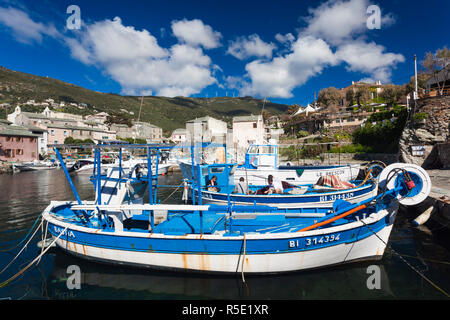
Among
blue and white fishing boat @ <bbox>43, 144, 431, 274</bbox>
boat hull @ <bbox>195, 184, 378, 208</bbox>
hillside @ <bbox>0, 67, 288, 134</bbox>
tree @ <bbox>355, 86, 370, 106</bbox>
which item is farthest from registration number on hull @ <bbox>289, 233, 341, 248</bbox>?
hillside @ <bbox>0, 67, 288, 134</bbox>

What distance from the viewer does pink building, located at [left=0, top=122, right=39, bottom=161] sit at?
3791cm

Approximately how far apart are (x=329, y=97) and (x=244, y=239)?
57928 millimetres

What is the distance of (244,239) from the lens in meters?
5.53

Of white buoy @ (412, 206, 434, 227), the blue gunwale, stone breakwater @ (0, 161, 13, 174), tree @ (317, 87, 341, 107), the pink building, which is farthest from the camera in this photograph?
tree @ (317, 87, 341, 107)

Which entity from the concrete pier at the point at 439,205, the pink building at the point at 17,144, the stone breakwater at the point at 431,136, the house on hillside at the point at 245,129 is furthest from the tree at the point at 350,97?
the pink building at the point at 17,144

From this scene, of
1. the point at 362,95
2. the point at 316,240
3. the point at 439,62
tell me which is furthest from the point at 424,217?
the point at 362,95

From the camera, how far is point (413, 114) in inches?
803

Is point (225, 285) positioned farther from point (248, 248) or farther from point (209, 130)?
point (209, 130)

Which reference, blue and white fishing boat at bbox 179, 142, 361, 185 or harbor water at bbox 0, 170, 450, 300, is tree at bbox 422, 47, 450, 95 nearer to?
blue and white fishing boat at bbox 179, 142, 361, 185

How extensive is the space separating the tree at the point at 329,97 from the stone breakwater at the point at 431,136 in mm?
34809

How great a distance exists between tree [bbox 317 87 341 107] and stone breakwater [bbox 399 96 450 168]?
34809 mm

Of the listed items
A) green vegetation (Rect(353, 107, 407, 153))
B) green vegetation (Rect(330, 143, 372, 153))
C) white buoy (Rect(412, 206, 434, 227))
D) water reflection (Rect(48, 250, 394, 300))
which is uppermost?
green vegetation (Rect(353, 107, 407, 153))

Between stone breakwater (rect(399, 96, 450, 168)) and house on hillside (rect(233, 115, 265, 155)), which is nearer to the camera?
stone breakwater (rect(399, 96, 450, 168))

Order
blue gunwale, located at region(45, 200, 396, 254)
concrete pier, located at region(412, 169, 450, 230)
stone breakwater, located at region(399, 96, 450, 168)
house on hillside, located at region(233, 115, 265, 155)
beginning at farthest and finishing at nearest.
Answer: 1. house on hillside, located at region(233, 115, 265, 155)
2. stone breakwater, located at region(399, 96, 450, 168)
3. concrete pier, located at region(412, 169, 450, 230)
4. blue gunwale, located at region(45, 200, 396, 254)
